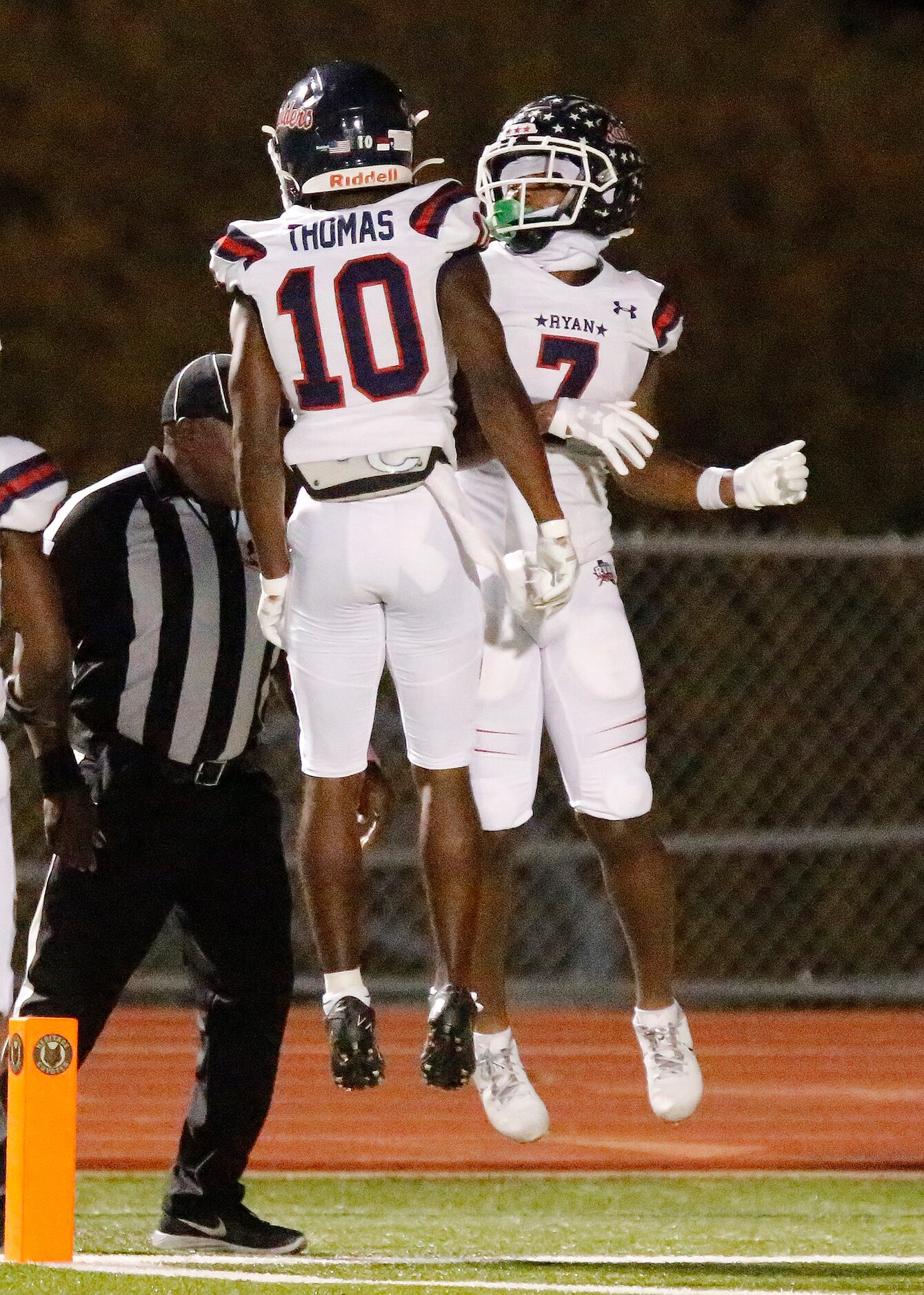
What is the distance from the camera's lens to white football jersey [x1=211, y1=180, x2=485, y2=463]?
198 inches

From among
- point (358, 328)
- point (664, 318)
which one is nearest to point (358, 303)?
point (358, 328)

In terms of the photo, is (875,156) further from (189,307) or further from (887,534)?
(189,307)

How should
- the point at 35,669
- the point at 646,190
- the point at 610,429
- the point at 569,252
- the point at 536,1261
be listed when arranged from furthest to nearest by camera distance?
the point at 646,190, the point at 536,1261, the point at 569,252, the point at 35,669, the point at 610,429

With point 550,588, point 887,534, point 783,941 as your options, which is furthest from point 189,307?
point 550,588

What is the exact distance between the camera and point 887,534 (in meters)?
12.8

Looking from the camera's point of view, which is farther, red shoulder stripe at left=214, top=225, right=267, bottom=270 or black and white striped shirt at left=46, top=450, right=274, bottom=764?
black and white striped shirt at left=46, top=450, right=274, bottom=764

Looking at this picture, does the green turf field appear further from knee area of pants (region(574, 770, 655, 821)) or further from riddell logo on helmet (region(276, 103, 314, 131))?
riddell logo on helmet (region(276, 103, 314, 131))

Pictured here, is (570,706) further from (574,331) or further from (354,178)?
(354,178)

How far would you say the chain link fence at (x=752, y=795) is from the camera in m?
11.1

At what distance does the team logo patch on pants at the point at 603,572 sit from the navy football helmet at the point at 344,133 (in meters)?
0.99

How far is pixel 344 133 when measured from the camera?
5.09 metres

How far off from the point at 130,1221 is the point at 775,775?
5.10 meters

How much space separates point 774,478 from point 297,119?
123 cm

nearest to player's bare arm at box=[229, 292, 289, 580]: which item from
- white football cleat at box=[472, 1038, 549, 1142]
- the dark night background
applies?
white football cleat at box=[472, 1038, 549, 1142]
